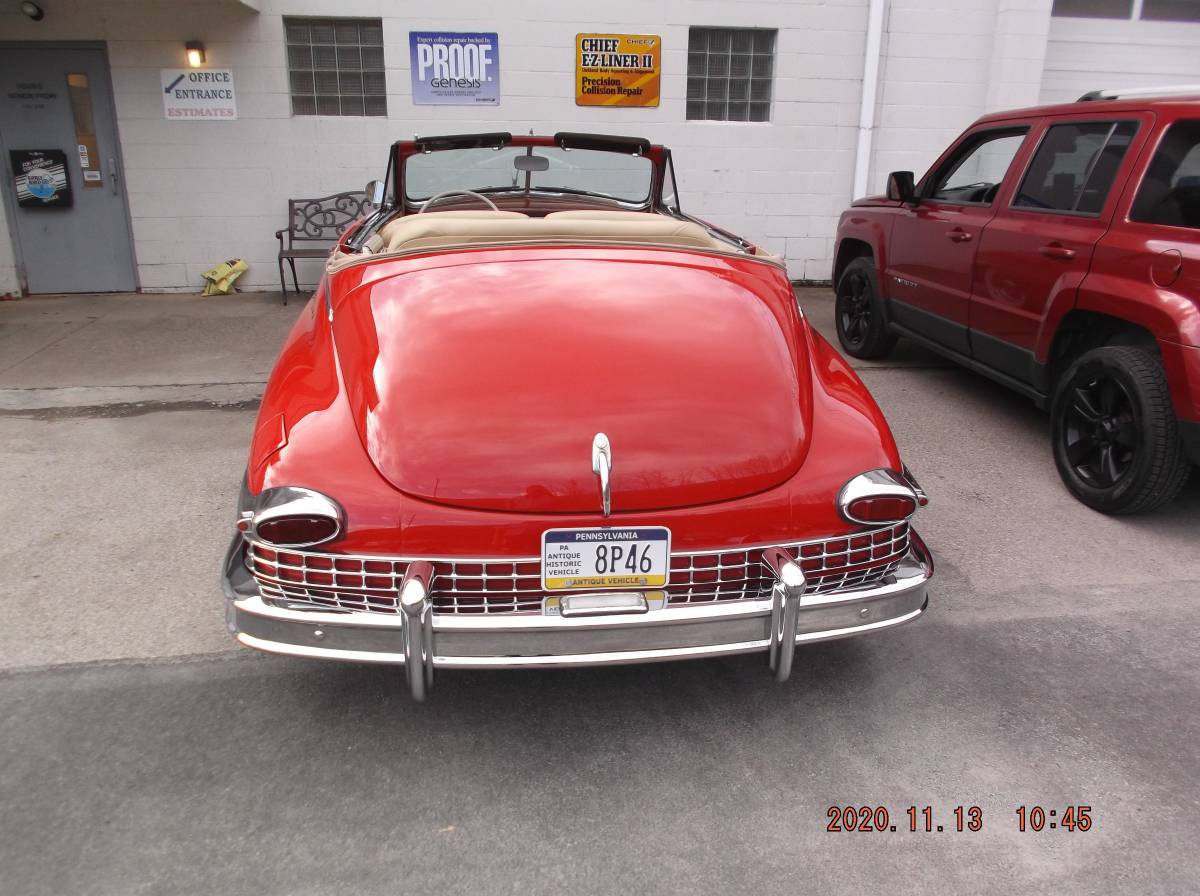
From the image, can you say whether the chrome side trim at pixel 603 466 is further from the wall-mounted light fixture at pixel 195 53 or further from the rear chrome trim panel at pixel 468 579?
the wall-mounted light fixture at pixel 195 53

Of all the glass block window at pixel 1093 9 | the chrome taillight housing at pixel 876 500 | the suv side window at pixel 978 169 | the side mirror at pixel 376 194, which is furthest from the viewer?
the glass block window at pixel 1093 9

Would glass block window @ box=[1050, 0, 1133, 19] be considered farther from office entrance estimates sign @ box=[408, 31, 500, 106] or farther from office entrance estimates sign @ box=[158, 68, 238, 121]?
office entrance estimates sign @ box=[158, 68, 238, 121]

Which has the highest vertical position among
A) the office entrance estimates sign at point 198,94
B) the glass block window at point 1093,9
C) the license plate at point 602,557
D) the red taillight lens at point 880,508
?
the glass block window at point 1093,9

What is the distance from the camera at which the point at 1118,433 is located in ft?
13.1

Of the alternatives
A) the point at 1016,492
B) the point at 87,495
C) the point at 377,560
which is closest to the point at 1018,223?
the point at 1016,492

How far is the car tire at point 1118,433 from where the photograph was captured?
3.74m

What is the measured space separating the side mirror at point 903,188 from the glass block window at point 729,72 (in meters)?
3.85

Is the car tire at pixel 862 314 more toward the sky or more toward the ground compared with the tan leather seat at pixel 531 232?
more toward the ground

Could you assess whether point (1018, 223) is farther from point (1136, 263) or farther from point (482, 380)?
point (482, 380)

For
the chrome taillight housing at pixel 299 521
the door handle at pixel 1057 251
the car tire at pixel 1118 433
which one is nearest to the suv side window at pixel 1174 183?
the door handle at pixel 1057 251

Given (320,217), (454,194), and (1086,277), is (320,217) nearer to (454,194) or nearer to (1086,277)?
(454,194)

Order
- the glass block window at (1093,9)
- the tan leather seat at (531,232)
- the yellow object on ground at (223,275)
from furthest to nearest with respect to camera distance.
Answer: the glass block window at (1093,9)
the yellow object on ground at (223,275)
the tan leather seat at (531,232)

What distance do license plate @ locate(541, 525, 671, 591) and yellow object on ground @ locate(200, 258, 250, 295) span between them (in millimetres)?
7990

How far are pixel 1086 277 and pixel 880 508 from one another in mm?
2490
